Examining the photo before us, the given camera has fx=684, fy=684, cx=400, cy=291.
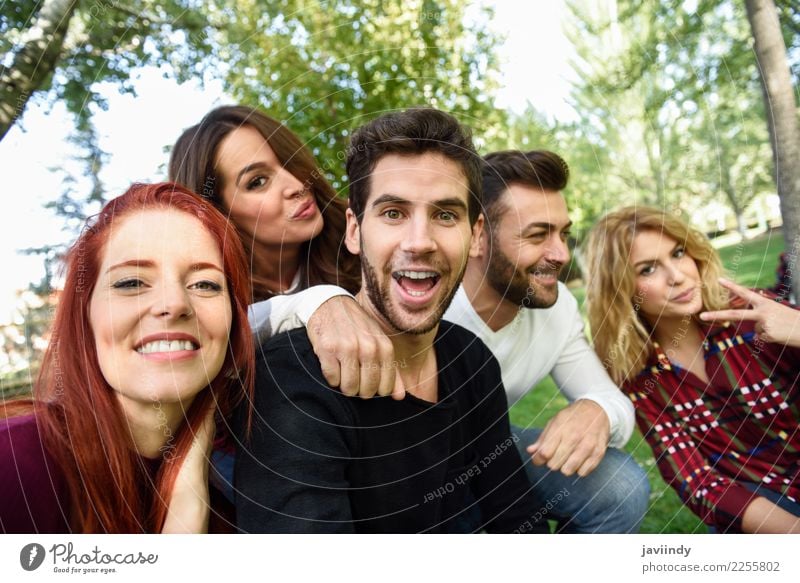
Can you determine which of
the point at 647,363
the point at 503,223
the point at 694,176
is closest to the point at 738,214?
the point at 694,176

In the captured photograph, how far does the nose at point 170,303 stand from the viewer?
1.20 m

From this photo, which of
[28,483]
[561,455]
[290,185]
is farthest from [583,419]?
[28,483]

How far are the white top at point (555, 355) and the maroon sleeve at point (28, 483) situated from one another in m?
0.84

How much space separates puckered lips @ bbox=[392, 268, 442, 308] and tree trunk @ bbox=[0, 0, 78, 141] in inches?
32.0

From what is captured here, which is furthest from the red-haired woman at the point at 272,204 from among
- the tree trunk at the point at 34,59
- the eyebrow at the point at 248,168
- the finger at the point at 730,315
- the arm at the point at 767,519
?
the arm at the point at 767,519

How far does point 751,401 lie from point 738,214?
400 millimetres

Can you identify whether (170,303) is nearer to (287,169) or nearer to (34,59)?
(287,169)

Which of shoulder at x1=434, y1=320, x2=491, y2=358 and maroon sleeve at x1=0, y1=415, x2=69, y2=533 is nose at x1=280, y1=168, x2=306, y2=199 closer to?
shoulder at x1=434, y1=320, x2=491, y2=358

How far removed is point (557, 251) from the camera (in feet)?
4.61

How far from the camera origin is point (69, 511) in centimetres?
126

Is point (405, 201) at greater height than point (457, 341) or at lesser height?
greater

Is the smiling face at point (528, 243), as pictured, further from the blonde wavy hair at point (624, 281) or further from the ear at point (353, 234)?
the ear at point (353, 234)

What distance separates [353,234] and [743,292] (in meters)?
0.82
